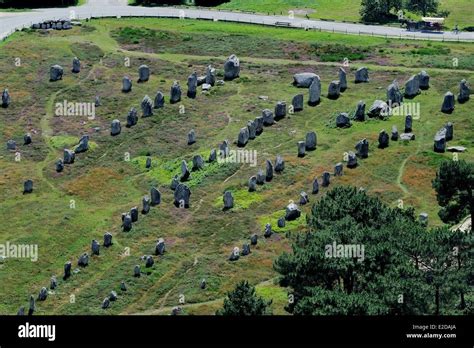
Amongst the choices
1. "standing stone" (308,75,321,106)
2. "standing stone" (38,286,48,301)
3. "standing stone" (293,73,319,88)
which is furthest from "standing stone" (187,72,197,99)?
"standing stone" (38,286,48,301)

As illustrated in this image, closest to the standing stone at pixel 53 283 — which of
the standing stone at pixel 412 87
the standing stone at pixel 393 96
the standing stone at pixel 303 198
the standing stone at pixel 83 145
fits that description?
the standing stone at pixel 303 198

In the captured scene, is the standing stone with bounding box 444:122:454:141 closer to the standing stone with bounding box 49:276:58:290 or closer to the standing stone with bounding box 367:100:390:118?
Result: the standing stone with bounding box 367:100:390:118

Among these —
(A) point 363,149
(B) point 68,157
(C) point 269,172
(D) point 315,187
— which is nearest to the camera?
(D) point 315,187

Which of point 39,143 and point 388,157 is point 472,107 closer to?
point 388,157

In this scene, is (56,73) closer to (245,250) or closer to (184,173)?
(184,173)

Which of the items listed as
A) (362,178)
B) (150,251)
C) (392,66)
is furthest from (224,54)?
(150,251)

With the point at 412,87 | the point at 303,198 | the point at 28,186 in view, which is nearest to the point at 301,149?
the point at 303,198

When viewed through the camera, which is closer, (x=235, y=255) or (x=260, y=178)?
(x=235, y=255)
